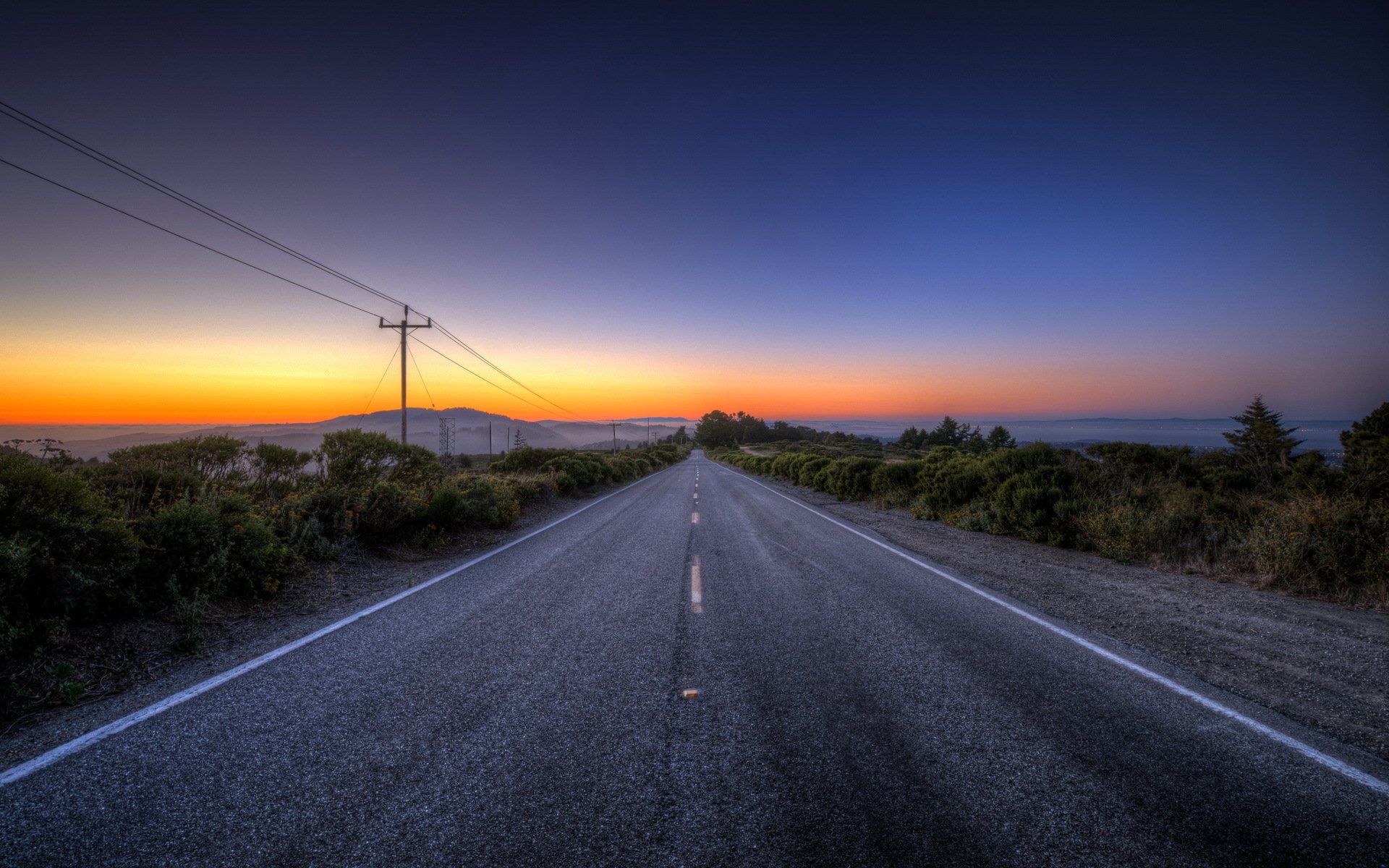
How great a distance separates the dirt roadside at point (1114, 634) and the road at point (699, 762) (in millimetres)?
407

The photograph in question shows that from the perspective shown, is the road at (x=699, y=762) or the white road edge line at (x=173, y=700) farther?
the white road edge line at (x=173, y=700)

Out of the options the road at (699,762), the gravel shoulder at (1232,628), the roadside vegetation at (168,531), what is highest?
the roadside vegetation at (168,531)

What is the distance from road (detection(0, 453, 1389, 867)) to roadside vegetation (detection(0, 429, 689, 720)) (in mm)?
1458

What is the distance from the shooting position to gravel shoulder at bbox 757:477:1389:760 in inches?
141

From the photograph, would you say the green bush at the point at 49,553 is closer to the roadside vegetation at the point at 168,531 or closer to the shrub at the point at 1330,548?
the roadside vegetation at the point at 168,531

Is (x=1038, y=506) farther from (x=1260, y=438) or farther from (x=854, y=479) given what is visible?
(x=1260, y=438)

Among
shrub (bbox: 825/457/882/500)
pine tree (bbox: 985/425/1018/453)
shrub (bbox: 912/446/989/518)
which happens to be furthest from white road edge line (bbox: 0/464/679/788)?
pine tree (bbox: 985/425/1018/453)

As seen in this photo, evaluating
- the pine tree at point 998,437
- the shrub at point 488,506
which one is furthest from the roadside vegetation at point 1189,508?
the pine tree at point 998,437

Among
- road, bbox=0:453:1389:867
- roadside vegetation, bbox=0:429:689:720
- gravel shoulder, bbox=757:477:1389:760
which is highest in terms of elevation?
roadside vegetation, bbox=0:429:689:720

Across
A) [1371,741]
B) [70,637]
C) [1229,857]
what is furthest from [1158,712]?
[70,637]

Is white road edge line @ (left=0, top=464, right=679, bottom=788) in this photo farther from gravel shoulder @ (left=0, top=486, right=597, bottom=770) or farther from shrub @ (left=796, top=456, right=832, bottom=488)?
shrub @ (left=796, top=456, right=832, bottom=488)

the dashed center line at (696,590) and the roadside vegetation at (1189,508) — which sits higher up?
the roadside vegetation at (1189,508)

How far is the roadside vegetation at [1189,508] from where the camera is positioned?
20.3 ft

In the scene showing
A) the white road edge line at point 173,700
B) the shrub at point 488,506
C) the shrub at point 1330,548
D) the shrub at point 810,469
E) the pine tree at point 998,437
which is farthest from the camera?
the pine tree at point 998,437
